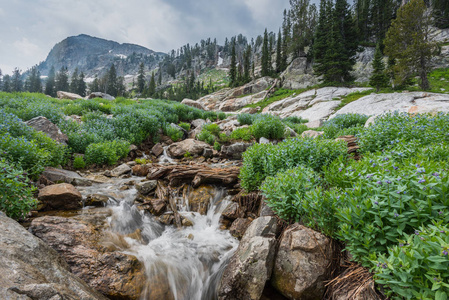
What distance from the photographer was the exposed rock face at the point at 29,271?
1.67 m

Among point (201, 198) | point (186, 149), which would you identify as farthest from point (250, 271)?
point (186, 149)

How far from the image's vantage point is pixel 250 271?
303cm

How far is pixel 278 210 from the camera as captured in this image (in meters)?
3.67

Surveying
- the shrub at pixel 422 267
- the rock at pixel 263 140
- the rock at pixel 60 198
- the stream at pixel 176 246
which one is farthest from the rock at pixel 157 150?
the shrub at pixel 422 267

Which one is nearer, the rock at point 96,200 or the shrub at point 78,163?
the rock at point 96,200

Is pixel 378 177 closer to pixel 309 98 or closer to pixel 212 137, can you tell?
pixel 212 137

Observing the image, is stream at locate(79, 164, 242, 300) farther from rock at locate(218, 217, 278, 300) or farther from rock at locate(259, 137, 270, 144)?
rock at locate(259, 137, 270, 144)

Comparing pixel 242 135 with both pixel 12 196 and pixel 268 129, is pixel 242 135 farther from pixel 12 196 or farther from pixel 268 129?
pixel 12 196

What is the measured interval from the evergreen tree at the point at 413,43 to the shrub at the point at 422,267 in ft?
104

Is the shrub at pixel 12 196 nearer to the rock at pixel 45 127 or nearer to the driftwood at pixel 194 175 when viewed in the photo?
the driftwood at pixel 194 175

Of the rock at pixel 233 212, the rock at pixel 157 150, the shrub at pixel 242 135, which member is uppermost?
the shrub at pixel 242 135

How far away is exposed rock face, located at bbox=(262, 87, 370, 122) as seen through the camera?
24234 mm

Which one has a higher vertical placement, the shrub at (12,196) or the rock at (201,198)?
the shrub at (12,196)

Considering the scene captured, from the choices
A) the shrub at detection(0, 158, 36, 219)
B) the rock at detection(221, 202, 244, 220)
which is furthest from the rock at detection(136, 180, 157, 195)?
the shrub at detection(0, 158, 36, 219)
